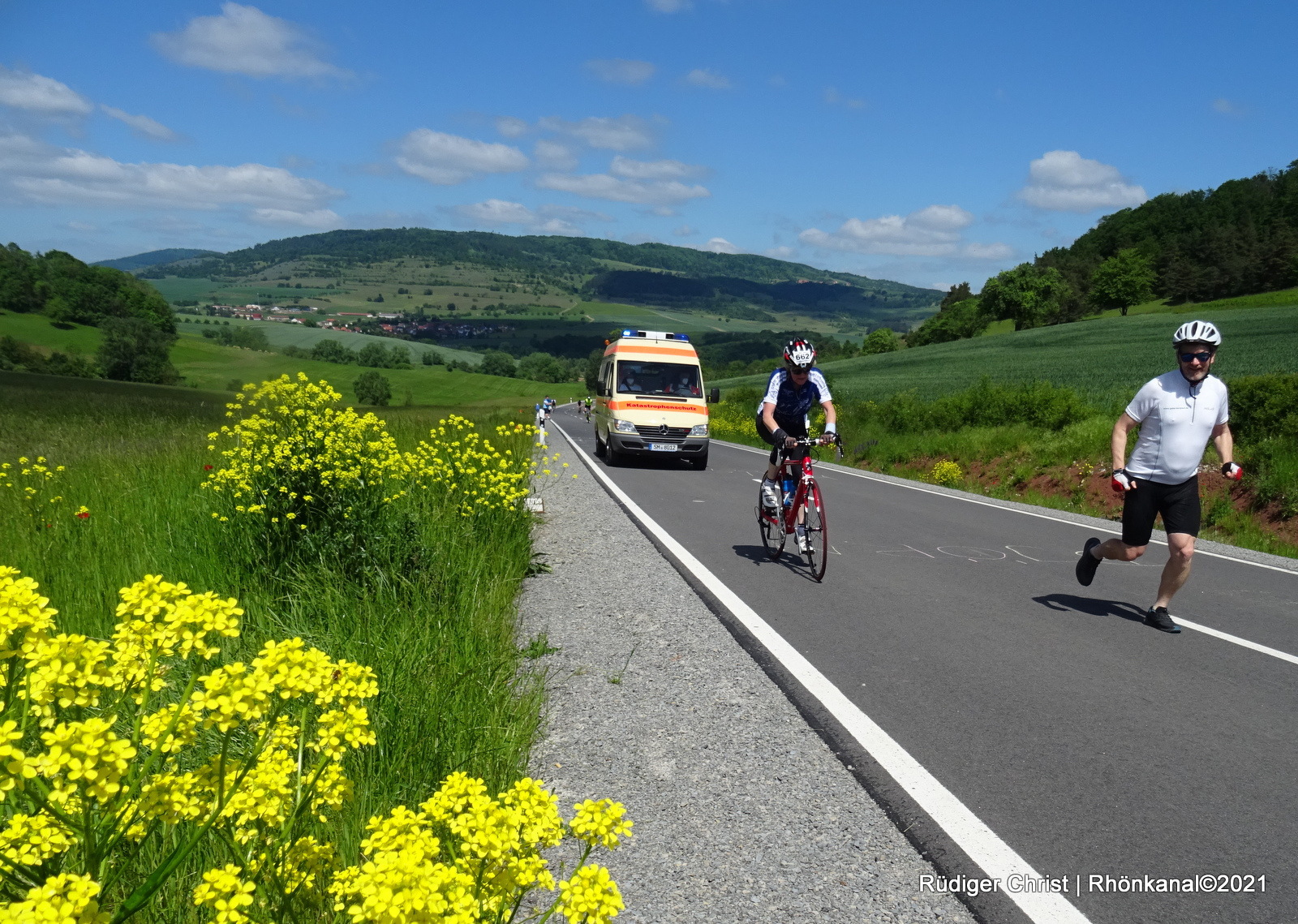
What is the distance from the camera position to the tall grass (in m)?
3.25

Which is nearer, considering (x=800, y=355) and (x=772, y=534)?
(x=800, y=355)

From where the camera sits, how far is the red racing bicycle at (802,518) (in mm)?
7250

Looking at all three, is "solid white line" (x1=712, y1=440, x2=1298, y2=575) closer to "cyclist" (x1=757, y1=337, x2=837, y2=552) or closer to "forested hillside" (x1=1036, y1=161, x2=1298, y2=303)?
"cyclist" (x1=757, y1=337, x2=837, y2=552)

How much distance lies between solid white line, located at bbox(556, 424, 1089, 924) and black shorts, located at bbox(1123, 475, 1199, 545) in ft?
9.28

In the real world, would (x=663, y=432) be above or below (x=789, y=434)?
below

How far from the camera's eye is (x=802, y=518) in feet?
24.7

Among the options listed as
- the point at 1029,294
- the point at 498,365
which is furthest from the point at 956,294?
the point at 498,365

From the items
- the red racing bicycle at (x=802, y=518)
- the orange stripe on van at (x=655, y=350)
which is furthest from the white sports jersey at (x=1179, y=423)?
the orange stripe on van at (x=655, y=350)

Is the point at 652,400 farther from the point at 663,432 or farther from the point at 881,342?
the point at 881,342

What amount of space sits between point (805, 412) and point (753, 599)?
93.9 inches

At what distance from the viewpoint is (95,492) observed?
7492 mm

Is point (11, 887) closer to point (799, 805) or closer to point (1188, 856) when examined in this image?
point (799, 805)

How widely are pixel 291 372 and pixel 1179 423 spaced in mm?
39658

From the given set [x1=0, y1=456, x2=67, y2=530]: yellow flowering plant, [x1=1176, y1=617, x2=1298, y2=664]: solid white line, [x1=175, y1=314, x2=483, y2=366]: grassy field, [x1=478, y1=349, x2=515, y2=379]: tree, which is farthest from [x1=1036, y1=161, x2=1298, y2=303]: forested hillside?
[x1=0, y1=456, x2=67, y2=530]: yellow flowering plant
